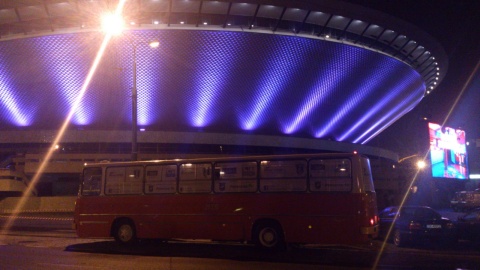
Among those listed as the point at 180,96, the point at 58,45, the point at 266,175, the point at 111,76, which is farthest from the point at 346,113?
the point at 266,175

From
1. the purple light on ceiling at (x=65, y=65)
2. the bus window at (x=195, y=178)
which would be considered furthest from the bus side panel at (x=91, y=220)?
the purple light on ceiling at (x=65, y=65)

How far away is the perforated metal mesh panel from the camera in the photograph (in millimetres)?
37469

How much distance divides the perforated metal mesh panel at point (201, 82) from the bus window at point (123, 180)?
20296mm

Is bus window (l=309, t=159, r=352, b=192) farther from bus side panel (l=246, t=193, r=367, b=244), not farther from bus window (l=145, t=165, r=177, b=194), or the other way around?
bus window (l=145, t=165, r=177, b=194)

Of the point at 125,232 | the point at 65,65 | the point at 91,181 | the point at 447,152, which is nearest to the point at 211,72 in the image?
the point at 65,65

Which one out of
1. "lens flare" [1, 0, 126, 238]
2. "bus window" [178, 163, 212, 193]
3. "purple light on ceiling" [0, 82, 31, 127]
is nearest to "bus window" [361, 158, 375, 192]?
"bus window" [178, 163, 212, 193]

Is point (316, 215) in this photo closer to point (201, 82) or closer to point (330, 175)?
point (330, 175)

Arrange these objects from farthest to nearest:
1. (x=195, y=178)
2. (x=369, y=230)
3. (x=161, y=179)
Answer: (x=161, y=179)
(x=195, y=178)
(x=369, y=230)

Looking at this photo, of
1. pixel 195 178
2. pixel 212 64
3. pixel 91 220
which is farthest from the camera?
pixel 212 64

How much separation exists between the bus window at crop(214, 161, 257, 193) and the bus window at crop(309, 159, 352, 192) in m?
1.89

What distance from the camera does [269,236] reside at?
13.9 metres

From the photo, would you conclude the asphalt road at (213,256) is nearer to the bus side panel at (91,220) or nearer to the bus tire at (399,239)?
the bus tire at (399,239)

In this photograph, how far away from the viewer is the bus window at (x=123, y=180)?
15789 millimetres

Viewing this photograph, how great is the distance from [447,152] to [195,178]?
107 feet
